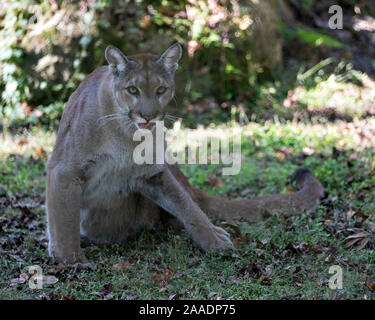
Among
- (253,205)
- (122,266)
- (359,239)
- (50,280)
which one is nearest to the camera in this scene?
(50,280)

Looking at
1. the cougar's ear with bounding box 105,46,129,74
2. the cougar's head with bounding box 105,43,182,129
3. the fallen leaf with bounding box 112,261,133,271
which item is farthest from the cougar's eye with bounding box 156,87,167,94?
the fallen leaf with bounding box 112,261,133,271

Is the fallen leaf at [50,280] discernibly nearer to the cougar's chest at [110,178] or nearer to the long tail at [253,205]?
the cougar's chest at [110,178]

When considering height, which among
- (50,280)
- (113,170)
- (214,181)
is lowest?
(50,280)

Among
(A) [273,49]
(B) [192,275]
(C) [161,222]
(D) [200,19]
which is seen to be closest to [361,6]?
(A) [273,49]

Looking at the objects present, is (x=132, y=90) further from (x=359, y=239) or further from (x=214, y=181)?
(x=214, y=181)

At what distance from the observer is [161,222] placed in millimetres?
4945

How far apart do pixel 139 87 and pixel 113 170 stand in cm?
70

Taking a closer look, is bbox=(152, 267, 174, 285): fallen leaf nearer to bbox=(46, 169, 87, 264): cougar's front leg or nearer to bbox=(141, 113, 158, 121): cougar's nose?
bbox=(46, 169, 87, 264): cougar's front leg

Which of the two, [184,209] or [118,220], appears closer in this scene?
[184,209]

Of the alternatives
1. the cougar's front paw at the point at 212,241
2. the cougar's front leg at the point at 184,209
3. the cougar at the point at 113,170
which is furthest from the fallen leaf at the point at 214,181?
the cougar's front paw at the point at 212,241

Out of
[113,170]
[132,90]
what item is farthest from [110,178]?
[132,90]

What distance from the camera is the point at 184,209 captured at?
454cm

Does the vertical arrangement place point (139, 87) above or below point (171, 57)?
below
